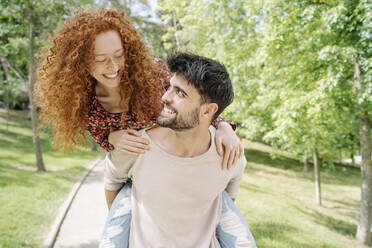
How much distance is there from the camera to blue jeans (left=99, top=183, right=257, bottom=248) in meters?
1.99

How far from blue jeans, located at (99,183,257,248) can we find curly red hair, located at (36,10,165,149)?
662 millimetres

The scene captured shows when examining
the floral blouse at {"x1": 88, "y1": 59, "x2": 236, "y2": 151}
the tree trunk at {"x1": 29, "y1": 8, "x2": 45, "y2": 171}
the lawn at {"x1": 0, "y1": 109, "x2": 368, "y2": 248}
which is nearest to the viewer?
the floral blouse at {"x1": 88, "y1": 59, "x2": 236, "y2": 151}

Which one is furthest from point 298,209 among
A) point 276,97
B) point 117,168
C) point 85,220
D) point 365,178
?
point 117,168

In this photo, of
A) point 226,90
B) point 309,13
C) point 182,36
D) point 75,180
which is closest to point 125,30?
point 226,90

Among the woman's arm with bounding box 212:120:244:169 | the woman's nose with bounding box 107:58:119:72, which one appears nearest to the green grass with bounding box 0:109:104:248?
the woman's nose with bounding box 107:58:119:72

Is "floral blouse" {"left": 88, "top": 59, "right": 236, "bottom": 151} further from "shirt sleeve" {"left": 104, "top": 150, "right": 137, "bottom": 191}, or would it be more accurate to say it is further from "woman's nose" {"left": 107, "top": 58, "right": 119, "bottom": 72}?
"woman's nose" {"left": 107, "top": 58, "right": 119, "bottom": 72}

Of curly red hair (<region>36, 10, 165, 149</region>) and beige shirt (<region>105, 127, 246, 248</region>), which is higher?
curly red hair (<region>36, 10, 165, 149</region>)

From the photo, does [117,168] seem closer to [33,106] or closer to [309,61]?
[309,61]

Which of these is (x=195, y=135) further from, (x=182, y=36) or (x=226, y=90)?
(x=182, y=36)

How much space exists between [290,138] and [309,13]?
3.18m

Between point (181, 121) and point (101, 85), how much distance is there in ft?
3.27

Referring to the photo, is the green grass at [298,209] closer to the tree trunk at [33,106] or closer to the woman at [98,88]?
the woman at [98,88]

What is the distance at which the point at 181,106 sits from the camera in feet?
5.76

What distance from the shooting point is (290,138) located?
7117mm
